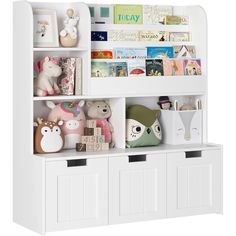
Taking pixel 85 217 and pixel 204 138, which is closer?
pixel 85 217

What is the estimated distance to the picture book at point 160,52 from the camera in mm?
5887

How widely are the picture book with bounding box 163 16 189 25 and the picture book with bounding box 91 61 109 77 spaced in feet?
2.16

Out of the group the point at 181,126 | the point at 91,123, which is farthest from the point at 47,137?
the point at 181,126

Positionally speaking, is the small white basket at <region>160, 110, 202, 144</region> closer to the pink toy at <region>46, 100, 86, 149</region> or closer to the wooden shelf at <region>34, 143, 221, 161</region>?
the wooden shelf at <region>34, 143, 221, 161</region>

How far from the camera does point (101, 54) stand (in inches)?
223

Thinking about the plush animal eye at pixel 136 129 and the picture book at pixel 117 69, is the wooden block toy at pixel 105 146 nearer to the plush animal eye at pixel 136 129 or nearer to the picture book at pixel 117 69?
the plush animal eye at pixel 136 129

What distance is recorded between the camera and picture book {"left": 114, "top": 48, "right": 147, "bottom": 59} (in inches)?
226

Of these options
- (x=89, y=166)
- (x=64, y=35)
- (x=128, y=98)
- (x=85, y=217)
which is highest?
(x=64, y=35)

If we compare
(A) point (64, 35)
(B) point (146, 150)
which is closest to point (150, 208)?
(B) point (146, 150)

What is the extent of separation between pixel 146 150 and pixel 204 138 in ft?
2.11

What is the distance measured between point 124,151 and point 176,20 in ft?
3.71

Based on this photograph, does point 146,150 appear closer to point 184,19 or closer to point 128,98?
point 128,98

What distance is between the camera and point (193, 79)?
5934 millimetres

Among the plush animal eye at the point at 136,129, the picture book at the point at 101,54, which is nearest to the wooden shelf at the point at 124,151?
the plush animal eye at the point at 136,129
